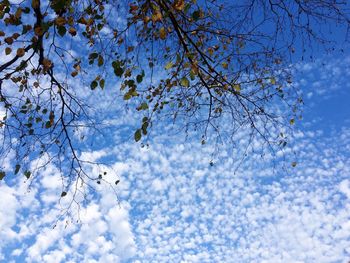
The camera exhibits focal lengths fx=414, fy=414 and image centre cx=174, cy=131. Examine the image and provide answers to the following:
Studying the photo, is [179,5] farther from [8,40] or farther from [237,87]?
[8,40]

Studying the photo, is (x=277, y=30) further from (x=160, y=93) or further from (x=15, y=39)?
(x=15, y=39)

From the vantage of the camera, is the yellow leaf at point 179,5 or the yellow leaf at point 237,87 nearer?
the yellow leaf at point 179,5

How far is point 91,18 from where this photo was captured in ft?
17.3

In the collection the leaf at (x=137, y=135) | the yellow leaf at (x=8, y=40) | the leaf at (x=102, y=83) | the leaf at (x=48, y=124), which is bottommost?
the leaf at (x=137, y=135)

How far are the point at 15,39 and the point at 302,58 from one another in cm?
345

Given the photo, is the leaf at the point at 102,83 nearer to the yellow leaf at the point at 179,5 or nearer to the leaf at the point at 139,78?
the leaf at the point at 139,78

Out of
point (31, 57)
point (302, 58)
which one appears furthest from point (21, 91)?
point (302, 58)

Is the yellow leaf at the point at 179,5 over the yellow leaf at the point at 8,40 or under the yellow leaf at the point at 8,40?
over

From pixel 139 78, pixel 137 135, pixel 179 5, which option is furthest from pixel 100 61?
pixel 179 5

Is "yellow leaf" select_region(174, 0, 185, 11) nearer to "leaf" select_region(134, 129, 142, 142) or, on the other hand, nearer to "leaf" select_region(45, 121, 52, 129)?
"leaf" select_region(134, 129, 142, 142)

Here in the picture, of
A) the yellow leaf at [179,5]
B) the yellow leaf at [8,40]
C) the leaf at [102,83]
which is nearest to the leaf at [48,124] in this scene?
the leaf at [102,83]

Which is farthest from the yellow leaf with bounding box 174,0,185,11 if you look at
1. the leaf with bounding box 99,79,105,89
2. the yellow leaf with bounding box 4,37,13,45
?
the yellow leaf with bounding box 4,37,13,45

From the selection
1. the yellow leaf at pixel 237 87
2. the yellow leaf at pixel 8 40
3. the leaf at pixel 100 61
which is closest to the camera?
the yellow leaf at pixel 8 40

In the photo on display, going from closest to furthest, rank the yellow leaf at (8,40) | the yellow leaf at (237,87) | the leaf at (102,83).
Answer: the yellow leaf at (8,40), the leaf at (102,83), the yellow leaf at (237,87)
